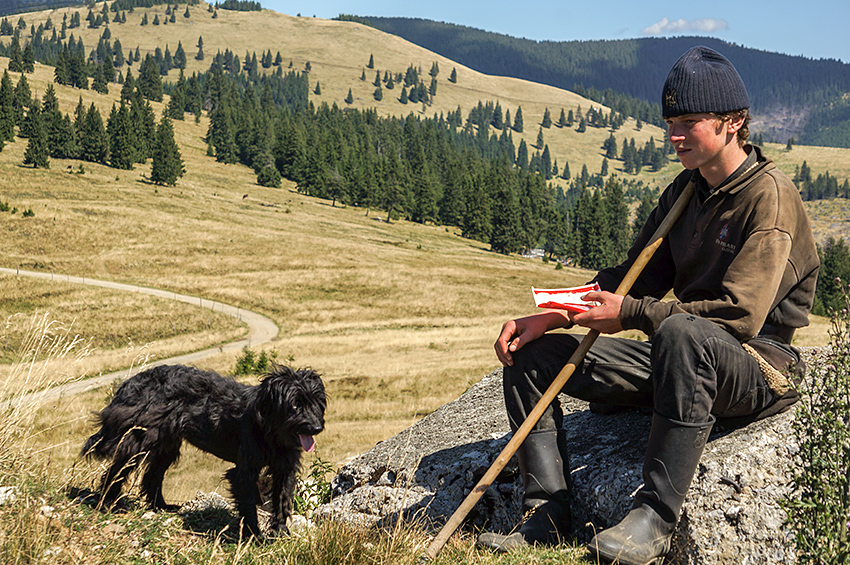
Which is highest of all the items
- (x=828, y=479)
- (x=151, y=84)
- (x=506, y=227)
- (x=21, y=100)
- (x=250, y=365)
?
(x=151, y=84)

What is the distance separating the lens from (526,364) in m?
4.36

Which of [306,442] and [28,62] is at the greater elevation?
[28,62]

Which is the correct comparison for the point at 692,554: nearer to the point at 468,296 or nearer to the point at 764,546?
the point at 764,546

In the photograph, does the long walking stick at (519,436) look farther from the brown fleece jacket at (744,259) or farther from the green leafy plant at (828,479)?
the green leafy plant at (828,479)

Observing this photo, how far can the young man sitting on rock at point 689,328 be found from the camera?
3.59m

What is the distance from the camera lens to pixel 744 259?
3646mm

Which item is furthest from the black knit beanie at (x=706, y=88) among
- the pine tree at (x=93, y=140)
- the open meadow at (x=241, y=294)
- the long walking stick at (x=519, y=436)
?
the pine tree at (x=93, y=140)

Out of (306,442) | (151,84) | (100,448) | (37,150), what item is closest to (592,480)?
(306,442)

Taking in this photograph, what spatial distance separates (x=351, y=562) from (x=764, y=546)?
2.32 m

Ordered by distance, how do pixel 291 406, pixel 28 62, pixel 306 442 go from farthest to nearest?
pixel 28 62 → pixel 306 442 → pixel 291 406

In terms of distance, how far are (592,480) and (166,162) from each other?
4349 inches

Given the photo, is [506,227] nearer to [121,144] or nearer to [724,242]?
[121,144]

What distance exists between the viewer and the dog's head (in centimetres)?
556

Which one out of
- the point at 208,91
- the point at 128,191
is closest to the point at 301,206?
the point at 128,191
